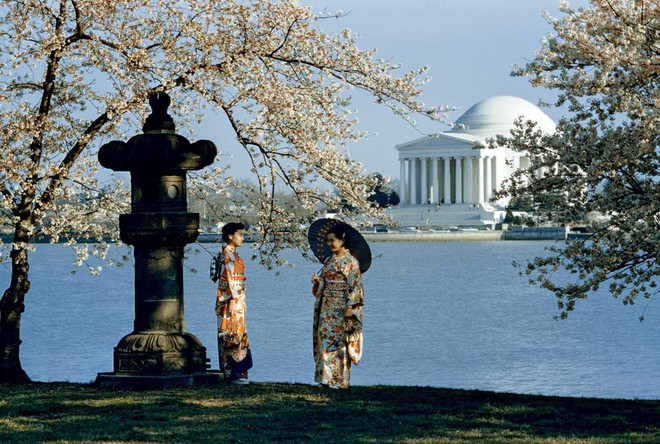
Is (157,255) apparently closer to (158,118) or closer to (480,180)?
(158,118)

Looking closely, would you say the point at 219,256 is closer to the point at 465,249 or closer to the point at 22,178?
the point at 22,178

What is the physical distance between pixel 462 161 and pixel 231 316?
4913 inches

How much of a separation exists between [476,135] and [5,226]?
12186 centimetres

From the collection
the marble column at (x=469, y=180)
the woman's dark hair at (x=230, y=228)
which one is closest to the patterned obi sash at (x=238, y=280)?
the woman's dark hair at (x=230, y=228)

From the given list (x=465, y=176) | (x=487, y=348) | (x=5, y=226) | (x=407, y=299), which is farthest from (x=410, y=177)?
(x=5, y=226)

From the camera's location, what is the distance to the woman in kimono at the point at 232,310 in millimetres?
10844

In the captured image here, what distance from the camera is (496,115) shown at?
13500cm

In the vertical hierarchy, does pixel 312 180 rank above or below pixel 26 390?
above

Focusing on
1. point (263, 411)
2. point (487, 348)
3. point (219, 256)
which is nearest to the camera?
point (263, 411)

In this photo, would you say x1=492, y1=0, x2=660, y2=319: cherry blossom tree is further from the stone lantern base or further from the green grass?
the stone lantern base

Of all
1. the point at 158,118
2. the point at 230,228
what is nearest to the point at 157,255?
the point at 230,228

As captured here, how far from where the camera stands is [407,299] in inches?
1850

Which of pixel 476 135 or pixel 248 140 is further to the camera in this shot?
pixel 476 135

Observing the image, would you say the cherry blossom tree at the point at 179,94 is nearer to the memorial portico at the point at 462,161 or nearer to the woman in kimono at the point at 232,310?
the woman in kimono at the point at 232,310
